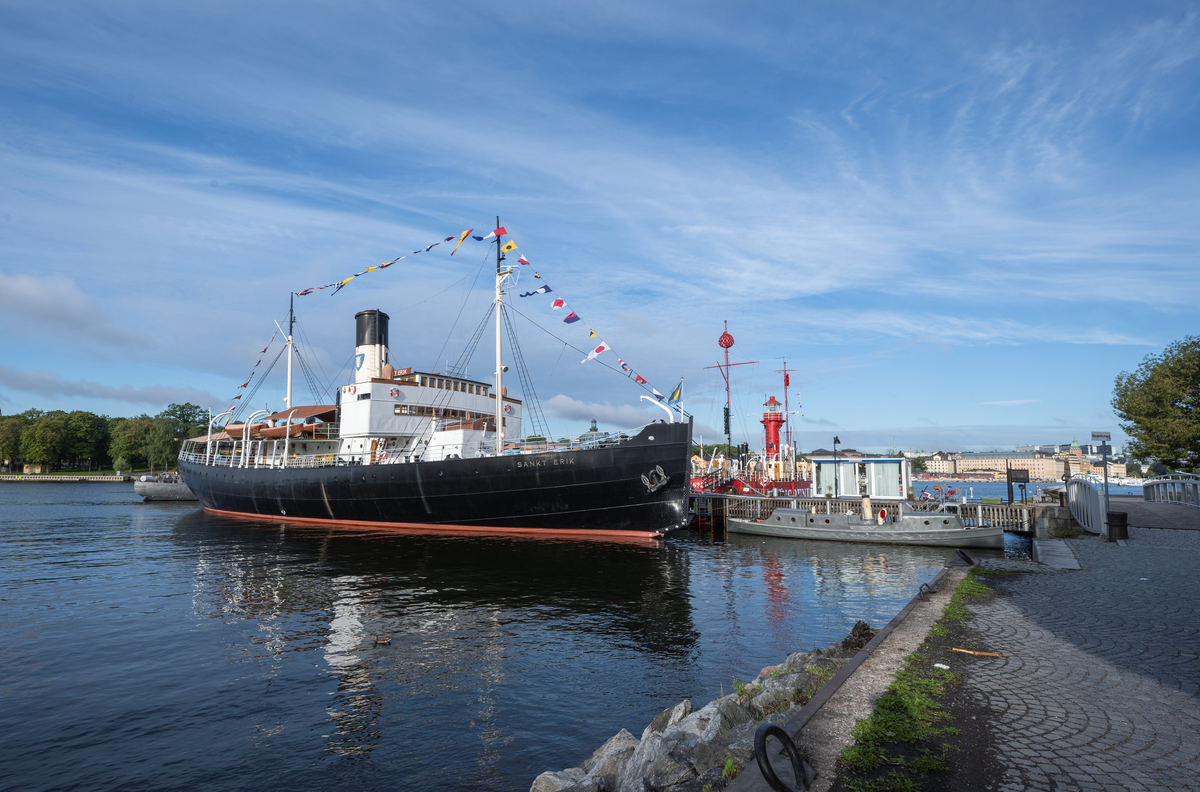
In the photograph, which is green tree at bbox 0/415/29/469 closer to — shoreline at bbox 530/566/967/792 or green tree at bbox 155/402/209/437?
green tree at bbox 155/402/209/437

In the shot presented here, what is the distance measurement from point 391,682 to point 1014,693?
877cm

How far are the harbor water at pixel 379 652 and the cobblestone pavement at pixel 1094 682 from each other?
3689mm

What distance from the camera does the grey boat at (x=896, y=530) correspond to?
2592 cm

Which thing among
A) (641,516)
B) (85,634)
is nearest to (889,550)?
(641,516)

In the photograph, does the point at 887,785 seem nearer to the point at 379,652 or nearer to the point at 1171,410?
the point at 379,652

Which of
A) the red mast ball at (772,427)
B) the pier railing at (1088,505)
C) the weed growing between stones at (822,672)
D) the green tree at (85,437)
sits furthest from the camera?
the green tree at (85,437)

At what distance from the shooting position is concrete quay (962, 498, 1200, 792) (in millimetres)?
4809

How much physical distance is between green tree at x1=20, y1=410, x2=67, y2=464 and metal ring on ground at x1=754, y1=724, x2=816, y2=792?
141100 millimetres

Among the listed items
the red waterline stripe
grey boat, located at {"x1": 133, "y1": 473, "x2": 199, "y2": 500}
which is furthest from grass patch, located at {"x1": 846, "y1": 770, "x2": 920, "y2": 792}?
grey boat, located at {"x1": 133, "y1": 473, "x2": 199, "y2": 500}

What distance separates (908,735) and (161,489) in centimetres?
6877

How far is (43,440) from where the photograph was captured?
106438 mm

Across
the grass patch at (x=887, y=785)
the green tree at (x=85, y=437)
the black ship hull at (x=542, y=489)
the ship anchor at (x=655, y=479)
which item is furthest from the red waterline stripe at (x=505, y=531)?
the green tree at (x=85, y=437)

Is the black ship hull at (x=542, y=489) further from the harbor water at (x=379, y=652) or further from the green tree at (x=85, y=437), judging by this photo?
the green tree at (x=85, y=437)

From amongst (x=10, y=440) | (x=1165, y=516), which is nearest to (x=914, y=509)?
(x=1165, y=516)
